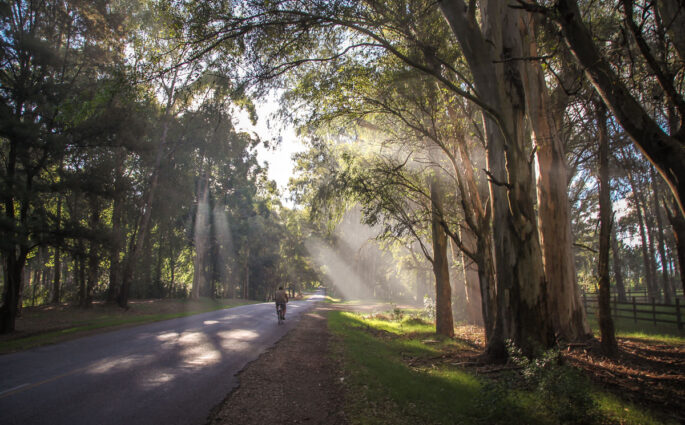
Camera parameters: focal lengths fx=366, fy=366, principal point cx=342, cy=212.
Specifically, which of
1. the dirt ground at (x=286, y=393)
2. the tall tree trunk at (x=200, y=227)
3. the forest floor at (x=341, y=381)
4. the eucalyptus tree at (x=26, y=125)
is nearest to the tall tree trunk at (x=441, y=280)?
the forest floor at (x=341, y=381)

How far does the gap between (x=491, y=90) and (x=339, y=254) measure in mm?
48472

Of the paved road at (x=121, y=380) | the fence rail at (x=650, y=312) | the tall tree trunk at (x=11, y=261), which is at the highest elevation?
the tall tree trunk at (x=11, y=261)

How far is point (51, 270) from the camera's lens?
47906 mm

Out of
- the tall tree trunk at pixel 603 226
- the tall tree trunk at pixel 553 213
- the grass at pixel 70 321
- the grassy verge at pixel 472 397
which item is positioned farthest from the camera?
the grass at pixel 70 321

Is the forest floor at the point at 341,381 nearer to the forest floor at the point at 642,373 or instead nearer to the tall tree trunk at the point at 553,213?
the forest floor at the point at 642,373

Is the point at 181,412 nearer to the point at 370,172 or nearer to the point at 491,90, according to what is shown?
the point at 491,90

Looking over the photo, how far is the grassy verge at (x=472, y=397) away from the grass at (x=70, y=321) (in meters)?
10.1

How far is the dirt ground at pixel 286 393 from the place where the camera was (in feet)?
17.1

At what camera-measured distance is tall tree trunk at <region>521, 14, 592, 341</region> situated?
1009cm

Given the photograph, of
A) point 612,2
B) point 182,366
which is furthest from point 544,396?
point 612,2

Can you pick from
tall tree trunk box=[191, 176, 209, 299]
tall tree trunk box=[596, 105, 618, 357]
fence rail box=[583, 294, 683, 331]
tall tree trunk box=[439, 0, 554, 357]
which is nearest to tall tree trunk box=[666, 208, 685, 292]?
tall tree trunk box=[596, 105, 618, 357]

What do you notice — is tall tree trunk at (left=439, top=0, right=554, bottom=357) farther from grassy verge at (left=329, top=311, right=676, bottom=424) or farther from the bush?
the bush

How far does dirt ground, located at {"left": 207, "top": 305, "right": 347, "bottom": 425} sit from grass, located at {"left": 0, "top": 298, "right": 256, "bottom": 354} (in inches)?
299

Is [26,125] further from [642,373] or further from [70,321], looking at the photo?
[642,373]
